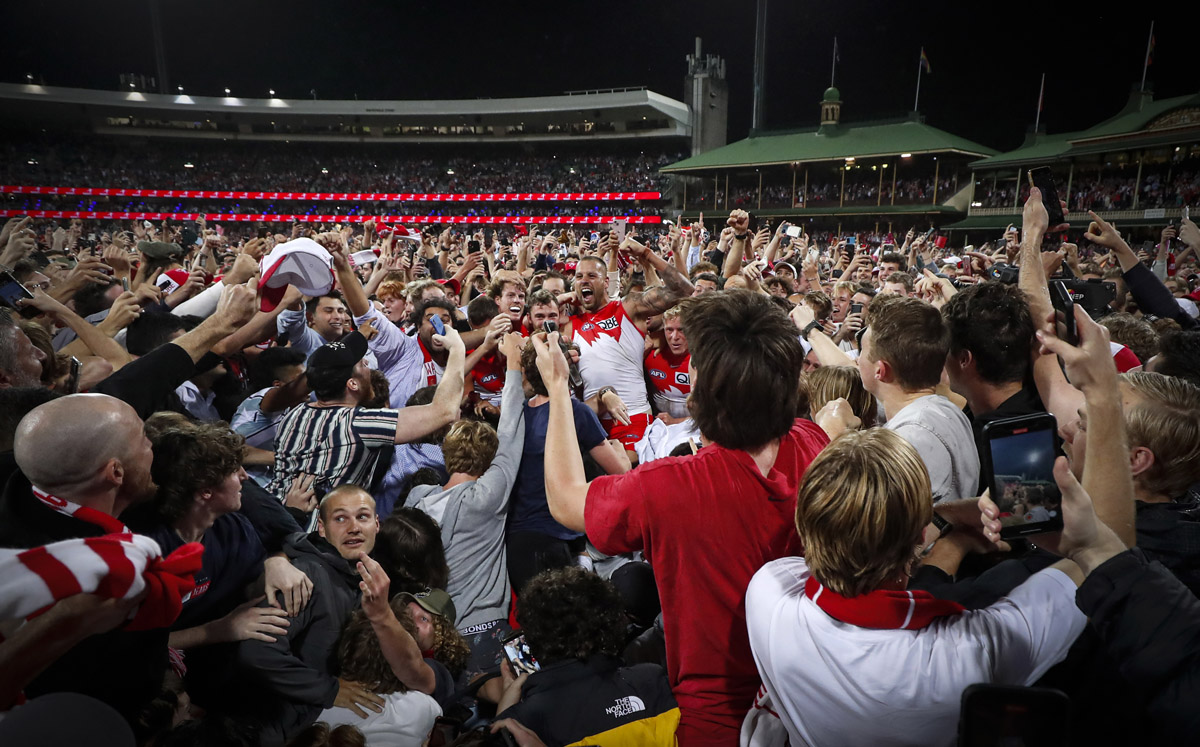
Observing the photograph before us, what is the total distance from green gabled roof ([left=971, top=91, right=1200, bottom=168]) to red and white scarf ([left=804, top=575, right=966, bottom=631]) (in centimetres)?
2770

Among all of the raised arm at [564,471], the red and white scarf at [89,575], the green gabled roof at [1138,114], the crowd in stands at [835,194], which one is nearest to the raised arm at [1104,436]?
the raised arm at [564,471]

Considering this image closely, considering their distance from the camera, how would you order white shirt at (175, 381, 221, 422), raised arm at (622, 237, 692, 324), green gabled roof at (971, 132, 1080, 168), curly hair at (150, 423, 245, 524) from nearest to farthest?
curly hair at (150, 423, 245, 524)
white shirt at (175, 381, 221, 422)
raised arm at (622, 237, 692, 324)
green gabled roof at (971, 132, 1080, 168)

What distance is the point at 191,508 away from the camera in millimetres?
2191

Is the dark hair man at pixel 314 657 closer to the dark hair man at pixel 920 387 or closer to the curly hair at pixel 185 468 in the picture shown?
the curly hair at pixel 185 468

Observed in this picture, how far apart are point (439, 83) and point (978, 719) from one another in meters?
60.8

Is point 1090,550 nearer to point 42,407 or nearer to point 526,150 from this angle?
point 42,407

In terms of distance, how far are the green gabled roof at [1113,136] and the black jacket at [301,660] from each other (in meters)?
28.3

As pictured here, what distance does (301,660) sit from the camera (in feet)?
7.88

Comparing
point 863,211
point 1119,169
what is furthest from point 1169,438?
point 863,211

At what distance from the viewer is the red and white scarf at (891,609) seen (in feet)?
4.30

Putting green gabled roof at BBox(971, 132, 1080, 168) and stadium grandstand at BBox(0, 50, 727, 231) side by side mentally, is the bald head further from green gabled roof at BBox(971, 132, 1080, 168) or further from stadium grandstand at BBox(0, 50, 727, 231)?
stadium grandstand at BBox(0, 50, 727, 231)

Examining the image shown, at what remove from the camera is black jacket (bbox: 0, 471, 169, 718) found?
170cm

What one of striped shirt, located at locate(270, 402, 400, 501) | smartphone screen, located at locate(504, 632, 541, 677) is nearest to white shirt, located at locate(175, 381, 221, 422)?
striped shirt, located at locate(270, 402, 400, 501)

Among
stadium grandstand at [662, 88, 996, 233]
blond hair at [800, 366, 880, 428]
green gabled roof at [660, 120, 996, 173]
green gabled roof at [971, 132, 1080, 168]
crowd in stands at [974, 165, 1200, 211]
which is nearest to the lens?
blond hair at [800, 366, 880, 428]
